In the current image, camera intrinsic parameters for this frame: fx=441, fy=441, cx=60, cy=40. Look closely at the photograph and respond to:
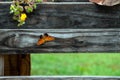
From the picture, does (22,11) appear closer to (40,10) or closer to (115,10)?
(40,10)

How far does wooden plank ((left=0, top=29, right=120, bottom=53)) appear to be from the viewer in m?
2.86

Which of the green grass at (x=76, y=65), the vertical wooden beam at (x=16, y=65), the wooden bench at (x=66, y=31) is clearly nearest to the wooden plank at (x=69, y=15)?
the wooden bench at (x=66, y=31)

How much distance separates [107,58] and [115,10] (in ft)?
23.8

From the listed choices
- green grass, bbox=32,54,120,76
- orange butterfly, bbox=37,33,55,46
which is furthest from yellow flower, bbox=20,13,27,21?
green grass, bbox=32,54,120,76

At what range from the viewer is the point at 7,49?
2.87 metres

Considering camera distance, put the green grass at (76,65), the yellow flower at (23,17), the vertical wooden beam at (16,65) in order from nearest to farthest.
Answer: the yellow flower at (23,17) < the vertical wooden beam at (16,65) < the green grass at (76,65)

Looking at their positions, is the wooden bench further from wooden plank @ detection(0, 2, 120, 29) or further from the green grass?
the green grass

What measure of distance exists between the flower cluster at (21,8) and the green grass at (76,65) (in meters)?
4.87

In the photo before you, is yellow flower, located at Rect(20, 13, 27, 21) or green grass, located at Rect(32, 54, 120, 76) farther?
green grass, located at Rect(32, 54, 120, 76)

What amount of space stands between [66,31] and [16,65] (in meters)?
0.75

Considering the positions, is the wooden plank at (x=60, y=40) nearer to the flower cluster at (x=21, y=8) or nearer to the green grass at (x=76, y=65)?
the flower cluster at (x=21, y=8)

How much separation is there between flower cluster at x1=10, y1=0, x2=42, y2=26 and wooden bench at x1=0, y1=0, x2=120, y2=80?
0.06 m

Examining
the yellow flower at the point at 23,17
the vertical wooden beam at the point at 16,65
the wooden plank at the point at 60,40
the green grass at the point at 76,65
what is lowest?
the green grass at the point at 76,65

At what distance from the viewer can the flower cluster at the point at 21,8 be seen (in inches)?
110
